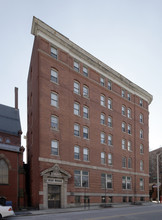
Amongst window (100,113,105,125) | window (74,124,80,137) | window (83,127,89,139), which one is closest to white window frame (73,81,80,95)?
window (74,124,80,137)

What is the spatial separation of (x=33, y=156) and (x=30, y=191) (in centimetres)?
429

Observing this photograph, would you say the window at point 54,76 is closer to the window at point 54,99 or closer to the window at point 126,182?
the window at point 54,99

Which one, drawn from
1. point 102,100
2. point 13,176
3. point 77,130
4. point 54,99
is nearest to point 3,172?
point 13,176

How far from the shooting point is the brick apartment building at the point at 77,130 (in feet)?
112

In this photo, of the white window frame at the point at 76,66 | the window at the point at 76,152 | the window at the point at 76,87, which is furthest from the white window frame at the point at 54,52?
the window at the point at 76,152

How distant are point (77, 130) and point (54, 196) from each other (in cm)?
969

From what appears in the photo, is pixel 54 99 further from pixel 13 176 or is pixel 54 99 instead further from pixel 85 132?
pixel 13 176

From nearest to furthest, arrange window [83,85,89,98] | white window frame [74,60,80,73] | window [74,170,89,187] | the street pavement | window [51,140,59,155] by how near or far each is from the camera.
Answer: the street pavement, window [51,140,59,155], window [74,170,89,187], white window frame [74,60,80,73], window [83,85,89,98]

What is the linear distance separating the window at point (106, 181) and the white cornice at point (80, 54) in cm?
1624

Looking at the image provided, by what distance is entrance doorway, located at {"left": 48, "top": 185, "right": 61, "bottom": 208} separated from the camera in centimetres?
3297

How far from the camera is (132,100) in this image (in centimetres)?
5341

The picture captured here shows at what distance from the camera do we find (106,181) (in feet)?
140

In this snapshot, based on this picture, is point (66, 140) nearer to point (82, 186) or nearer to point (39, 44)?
point (82, 186)

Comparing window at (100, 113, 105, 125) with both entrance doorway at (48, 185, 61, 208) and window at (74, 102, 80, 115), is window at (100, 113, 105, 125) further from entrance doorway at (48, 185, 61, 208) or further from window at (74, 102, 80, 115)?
entrance doorway at (48, 185, 61, 208)
